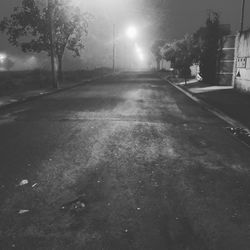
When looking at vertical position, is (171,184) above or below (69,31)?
below

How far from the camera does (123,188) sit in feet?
17.2

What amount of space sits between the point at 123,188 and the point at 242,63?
703 inches

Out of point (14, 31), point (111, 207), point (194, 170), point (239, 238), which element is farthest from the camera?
point (14, 31)

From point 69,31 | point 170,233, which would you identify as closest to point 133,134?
point 170,233

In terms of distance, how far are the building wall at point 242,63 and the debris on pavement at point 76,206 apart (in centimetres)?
1667

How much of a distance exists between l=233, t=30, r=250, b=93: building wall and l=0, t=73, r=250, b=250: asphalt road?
11.1 metres

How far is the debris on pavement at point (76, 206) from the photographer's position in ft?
14.8

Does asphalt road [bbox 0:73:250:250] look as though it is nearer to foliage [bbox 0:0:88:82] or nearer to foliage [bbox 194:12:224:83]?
foliage [bbox 194:12:224:83]

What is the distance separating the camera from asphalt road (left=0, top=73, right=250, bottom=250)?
381cm

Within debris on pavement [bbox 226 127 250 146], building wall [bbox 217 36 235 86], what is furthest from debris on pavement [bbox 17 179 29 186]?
building wall [bbox 217 36 235 86]

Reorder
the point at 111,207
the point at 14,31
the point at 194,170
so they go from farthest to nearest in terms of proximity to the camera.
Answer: the point at 14,31
the point at 194,170
the point at 111,207

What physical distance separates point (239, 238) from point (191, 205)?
3.07 feet

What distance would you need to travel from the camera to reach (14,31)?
3256cm

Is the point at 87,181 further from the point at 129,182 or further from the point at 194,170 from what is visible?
the point at 194,170
